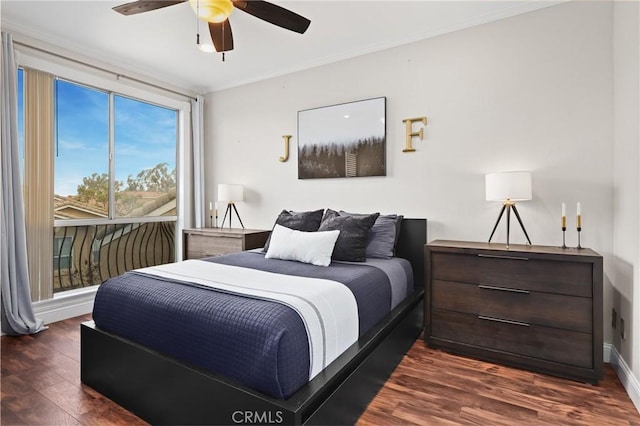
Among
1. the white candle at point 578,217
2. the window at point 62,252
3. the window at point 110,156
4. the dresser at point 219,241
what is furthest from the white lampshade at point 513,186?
the window at point 62,252

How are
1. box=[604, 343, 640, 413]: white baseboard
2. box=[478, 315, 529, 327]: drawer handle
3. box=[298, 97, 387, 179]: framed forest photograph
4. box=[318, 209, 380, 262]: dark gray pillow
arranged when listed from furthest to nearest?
1. box=[298, 97, 387, 179]: framed forest photograph
2. box=[318, 209, 380, 262]: dark gray pillow
3. box=[478, 315, 529, 327]: drawer handle
4. box=[604, 343, 640, 413]: white baseboard

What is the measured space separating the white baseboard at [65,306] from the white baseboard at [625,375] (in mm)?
4470

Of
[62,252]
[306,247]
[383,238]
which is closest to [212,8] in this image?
[306,247]

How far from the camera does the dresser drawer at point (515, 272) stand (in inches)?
85.4

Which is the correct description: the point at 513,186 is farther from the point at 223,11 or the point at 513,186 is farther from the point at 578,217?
the point at 223,11

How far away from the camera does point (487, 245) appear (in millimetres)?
2607

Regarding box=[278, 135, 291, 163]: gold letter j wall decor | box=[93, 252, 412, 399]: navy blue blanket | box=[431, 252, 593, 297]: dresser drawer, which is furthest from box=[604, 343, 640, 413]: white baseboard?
box=[278, 135, 291, 163]: gold letter j wall decor

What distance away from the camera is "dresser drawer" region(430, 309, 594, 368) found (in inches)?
84.6

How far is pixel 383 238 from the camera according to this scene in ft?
9.72

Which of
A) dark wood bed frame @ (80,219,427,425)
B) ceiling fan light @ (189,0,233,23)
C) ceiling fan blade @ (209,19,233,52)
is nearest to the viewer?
dark wood bed frame @ (80,219,427,425)

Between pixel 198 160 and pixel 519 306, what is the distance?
157 inches

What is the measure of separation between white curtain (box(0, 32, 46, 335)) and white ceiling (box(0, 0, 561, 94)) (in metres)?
0.47

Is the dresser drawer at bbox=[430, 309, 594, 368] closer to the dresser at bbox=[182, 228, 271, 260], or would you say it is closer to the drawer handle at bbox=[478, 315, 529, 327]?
the drawer handle at bbox=[478, 315, 529, 327]

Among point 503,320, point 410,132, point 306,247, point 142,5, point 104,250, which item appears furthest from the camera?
point 104,250
